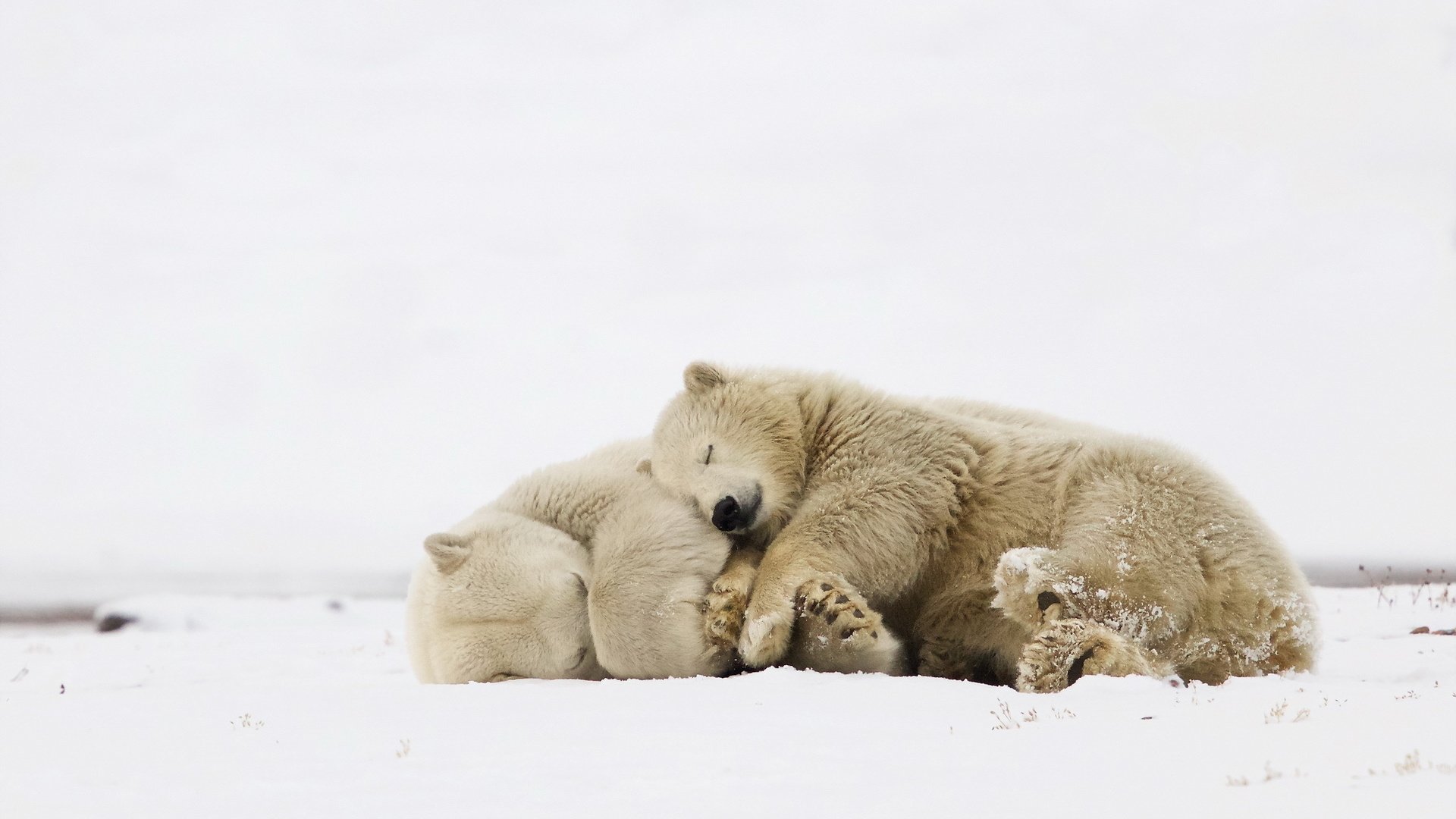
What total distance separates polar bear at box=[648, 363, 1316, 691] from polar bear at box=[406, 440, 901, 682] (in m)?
0.15

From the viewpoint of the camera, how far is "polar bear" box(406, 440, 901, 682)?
5.46 meters

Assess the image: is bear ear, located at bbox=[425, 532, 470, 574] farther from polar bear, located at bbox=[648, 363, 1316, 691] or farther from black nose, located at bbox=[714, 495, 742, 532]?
black nose, located at bbox=[714, 495, 742, 532]

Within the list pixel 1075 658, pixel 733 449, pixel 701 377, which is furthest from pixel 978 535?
pixel 701 377

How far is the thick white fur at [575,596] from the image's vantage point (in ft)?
18.0

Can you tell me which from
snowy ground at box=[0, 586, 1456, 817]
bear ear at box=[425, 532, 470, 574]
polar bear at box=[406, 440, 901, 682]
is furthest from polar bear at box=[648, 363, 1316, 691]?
bear ear at box=[425, 532, 470, 574]

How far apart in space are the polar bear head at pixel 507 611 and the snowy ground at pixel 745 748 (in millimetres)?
275

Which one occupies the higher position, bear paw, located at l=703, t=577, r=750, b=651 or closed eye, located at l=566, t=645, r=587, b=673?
bear paw, located at l=703, t=577, r=750, b=651

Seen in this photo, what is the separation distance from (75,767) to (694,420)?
3483mm

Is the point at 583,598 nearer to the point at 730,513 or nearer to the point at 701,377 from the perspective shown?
the point at 730,513

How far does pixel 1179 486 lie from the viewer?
5328 millimetres

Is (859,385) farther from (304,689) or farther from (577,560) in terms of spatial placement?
(304,689)

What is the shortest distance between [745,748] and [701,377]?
10.5 ft

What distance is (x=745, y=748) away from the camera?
11.8 feet

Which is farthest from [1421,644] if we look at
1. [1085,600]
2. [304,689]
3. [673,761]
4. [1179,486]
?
[304,689]
